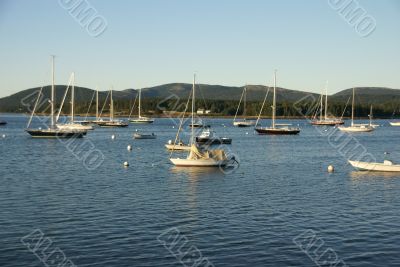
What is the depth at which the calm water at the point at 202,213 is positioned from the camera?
82.6 feet

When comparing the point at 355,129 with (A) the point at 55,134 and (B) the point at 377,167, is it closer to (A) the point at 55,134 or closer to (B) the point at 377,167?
(A) the point at 55,134

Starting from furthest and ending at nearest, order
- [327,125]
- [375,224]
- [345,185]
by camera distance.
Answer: [327,125] < [345,185] < [375,224]

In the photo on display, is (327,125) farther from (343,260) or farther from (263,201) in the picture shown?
(343,260)

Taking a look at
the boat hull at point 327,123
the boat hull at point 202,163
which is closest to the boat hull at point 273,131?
the boat hull at point 327,123

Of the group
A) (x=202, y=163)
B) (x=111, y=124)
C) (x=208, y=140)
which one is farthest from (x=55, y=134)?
(x=111, y=124)

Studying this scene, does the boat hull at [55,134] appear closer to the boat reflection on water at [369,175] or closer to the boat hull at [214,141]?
the boat hull at [214,141]

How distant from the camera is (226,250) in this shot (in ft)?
84.1

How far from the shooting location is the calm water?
25188 mm

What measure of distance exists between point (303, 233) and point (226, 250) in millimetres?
5260

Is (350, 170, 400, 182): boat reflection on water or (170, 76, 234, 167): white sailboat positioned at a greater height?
(170, 76, 234, 167): white sailboat

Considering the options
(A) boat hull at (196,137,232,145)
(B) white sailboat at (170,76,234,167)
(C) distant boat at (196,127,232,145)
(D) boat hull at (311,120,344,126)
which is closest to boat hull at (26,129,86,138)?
(C) distant boat at (196,127,232,145)

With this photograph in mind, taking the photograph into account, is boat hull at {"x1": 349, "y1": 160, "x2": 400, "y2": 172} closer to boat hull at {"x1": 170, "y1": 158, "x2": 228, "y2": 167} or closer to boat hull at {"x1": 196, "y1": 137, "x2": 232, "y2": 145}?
boat hull at {"x1": 170, "y1": 158, "x2": 228, "y2": 167}

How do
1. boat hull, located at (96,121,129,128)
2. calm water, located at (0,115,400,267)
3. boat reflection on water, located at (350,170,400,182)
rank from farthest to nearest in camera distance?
boat hull, located at (96,121,129,128)
boat reflection on water, located at (350,170,400,182)
calm water, located at (0,115,400,267)

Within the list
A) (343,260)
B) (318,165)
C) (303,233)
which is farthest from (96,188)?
(318,165)
